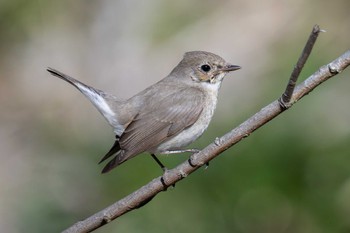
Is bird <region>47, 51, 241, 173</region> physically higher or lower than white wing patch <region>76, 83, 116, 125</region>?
lower

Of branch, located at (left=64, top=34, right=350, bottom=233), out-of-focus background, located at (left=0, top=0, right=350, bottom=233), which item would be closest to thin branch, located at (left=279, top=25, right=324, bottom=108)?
branch, located at (left=64, top=34, right=350, bottom=233)

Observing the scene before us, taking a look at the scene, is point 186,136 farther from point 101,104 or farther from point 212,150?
point 212,150

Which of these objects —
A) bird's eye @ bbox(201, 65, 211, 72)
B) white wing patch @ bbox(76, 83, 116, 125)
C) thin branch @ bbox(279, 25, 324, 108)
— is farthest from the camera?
bird's eye @ bbox(201, 65, 211, 72)

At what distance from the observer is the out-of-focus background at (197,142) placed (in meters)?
4.25

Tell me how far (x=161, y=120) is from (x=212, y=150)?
119cm

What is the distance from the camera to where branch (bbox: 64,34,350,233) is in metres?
2.48

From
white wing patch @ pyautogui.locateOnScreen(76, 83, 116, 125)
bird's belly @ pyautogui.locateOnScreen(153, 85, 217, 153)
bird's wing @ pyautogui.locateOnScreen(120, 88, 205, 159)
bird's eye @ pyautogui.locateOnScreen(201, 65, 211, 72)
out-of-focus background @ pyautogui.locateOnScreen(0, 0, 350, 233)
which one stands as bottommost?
out-of-focus background @ pyautogui.locateOnScreen(0, 0, 350, 233)

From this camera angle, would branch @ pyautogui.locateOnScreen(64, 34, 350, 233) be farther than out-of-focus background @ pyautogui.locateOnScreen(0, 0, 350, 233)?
No

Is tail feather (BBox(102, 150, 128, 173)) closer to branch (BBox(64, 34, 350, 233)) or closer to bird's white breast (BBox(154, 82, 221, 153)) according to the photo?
bird's white breast (BBox(154, 82, 221, 153))

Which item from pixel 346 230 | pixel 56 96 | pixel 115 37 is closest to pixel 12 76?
pixel 56 96

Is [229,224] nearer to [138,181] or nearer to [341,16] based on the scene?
[138,181]

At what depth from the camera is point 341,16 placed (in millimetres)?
6844

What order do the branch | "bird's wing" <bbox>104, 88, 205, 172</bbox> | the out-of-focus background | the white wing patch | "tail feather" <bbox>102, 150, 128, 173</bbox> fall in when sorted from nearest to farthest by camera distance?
the branch
"tail feather" <bbox>102, 150, 128, 173</bbox>
"bird's wing" <bbox>104, 88, 205, 172</bbox>
the white wing patch
the out-of-focus background

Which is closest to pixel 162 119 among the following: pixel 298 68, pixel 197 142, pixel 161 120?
pixel 161 120
